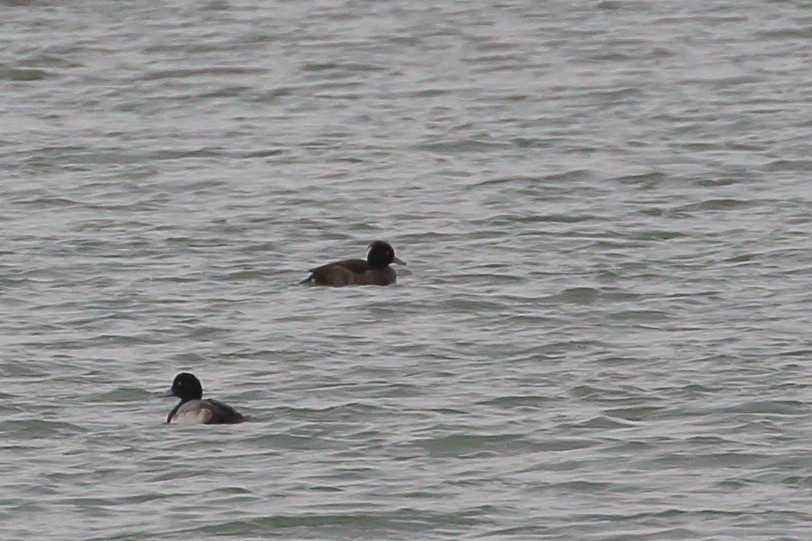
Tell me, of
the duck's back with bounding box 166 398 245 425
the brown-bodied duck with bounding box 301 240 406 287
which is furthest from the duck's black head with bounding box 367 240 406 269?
the duck's back with bounding box 166 398 245 425

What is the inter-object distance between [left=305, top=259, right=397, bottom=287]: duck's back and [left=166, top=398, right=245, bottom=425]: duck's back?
3401mm

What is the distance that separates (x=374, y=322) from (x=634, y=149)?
18.6ft

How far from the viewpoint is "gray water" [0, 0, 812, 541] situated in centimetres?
1165

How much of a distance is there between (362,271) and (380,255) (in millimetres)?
156

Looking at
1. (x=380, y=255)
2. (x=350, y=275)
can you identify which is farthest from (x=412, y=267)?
(x=350, y=275)

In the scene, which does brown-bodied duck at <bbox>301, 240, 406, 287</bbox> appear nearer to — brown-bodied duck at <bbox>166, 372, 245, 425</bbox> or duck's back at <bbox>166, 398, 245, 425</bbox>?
brown-bodied duck at <bbox>166, 372, 245, 425</bbox>

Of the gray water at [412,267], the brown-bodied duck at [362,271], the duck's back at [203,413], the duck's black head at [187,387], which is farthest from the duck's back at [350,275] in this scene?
the duck's back at [203,413]

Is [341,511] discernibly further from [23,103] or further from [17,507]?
[23,103]

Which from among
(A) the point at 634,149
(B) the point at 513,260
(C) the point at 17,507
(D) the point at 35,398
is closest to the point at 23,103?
(A) the point at 634,149

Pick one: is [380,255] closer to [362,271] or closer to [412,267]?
[362,271]

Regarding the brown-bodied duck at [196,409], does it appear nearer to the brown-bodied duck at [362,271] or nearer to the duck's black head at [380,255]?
the brown-bodied duck at [362,271]

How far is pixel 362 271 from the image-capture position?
16.1 m

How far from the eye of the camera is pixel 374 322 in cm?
1520

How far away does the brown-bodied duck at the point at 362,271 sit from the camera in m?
16.0
